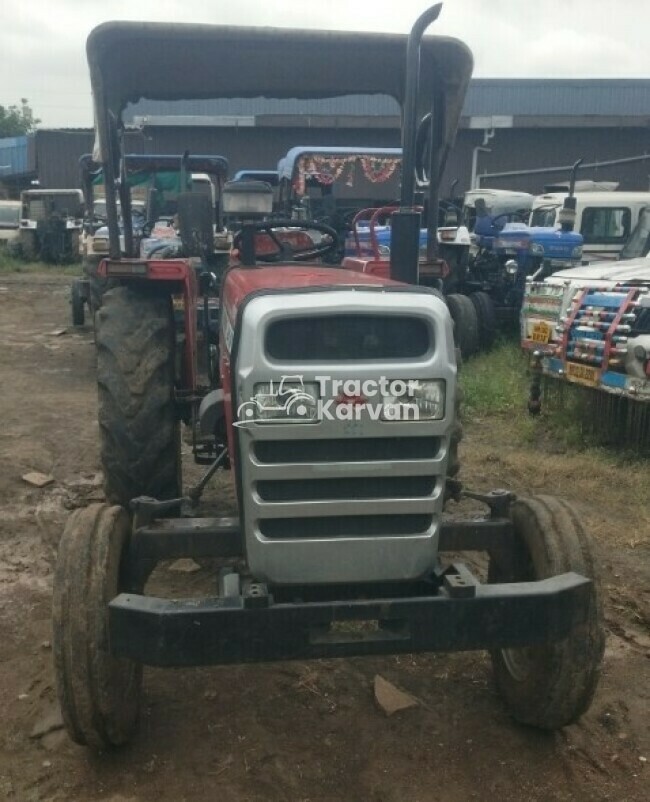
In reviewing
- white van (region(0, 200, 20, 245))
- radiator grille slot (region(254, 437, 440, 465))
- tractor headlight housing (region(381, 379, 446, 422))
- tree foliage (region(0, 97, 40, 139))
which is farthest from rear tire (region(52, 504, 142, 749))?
tree foliage (region(0, 97, 40, 139))

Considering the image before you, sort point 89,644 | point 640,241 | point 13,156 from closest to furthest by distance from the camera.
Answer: point 89,644 → point 640,241 → point 13,156

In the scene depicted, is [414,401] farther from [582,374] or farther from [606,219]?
[606,219]

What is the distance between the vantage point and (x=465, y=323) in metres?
9.82

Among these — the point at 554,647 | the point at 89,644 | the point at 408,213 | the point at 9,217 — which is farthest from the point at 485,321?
the point at 9,217

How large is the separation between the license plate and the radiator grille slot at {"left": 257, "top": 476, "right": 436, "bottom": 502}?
483 centimetres

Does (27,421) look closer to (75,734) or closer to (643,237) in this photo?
(75,734)

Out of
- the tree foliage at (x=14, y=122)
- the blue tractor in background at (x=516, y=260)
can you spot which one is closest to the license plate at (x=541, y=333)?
the blue tractor in background at (x=516, y=260)

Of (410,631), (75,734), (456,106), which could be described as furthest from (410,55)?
(75,734)

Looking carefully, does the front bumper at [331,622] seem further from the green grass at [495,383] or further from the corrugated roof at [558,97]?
the corrugated roof at [558,97]

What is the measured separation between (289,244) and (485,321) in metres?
6.12

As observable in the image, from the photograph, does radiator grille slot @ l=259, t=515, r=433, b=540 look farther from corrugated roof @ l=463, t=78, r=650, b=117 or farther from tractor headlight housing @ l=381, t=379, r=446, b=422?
corrugated roof @ l=463, t=78, r=650, b=117

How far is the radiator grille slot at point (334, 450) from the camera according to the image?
107 inches

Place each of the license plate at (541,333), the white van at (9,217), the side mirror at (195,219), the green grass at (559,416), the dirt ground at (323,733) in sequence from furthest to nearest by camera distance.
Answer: the white van at (9,217), the license plate at (541,333), the green grass at (559,416), the side mirror at (195,219), the dirt ground at (323,733)

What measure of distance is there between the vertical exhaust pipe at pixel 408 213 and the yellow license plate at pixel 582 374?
3154mm
